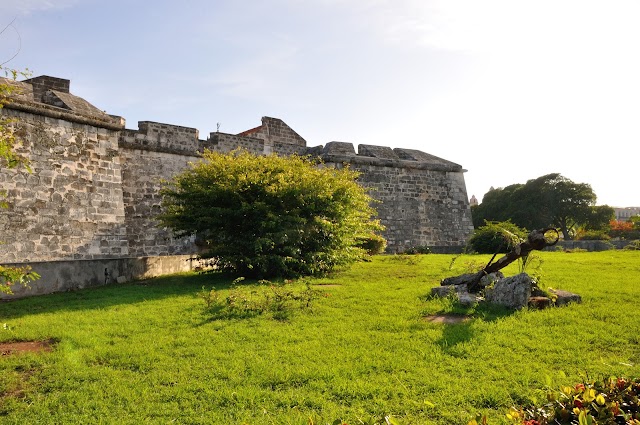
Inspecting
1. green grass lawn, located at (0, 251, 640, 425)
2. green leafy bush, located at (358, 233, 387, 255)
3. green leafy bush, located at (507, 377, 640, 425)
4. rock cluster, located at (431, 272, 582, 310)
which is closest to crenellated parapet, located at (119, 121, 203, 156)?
green leafy bush, located at (358, 233, 387, 255)

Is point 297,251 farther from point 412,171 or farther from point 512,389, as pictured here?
point 412,171

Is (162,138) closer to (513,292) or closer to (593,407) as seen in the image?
(513,292)

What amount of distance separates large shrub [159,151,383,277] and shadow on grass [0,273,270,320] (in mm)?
734

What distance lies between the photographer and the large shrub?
376 inches

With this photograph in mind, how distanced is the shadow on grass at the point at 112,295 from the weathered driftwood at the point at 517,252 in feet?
13.6

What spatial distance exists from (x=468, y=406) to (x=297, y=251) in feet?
20.6

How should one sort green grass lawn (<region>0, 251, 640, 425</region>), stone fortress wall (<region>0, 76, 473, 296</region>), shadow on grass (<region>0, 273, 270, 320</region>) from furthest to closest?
1. stone fortress wall (<region>0, 76, 473, 296</region>)
2. shadow on grass (<region>0, 273, 270, 320</region>)
3. green grass lawn (<region>0, 251, 640, 425</region>)

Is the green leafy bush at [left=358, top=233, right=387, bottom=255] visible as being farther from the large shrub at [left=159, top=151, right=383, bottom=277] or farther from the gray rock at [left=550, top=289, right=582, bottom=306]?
the gray rock at [left=550, top=289, right=582, bottom=306]

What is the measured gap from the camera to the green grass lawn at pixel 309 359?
3.55 meters

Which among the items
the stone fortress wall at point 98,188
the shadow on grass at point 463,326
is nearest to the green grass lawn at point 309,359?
the shadow on grass at point 463,326

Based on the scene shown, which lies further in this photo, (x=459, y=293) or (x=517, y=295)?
(x=459, y=293)

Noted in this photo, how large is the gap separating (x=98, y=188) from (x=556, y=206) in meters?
39.1

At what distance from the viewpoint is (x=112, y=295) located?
8.16 meters

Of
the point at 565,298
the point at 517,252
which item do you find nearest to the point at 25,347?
the point at 517,252
